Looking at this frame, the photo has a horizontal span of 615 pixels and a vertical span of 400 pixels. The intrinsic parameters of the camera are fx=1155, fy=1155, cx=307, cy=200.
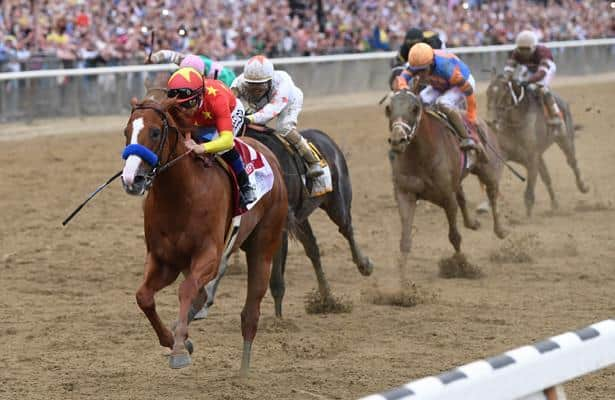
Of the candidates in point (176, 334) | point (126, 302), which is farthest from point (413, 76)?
point (176, 334)

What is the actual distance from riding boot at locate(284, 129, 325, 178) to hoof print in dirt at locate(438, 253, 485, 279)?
211 cm

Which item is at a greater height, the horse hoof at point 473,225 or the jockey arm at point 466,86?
the jockey arm at point 466,86

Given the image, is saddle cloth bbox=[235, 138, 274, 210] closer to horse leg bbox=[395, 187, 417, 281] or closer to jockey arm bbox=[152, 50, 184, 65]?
jockey arm bbox=[152, 50, 184, 65]

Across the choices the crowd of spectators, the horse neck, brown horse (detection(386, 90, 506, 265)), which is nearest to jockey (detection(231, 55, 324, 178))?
brown horse (detection(386, 90, 506, 265))

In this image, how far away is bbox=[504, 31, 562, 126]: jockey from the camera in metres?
14.3

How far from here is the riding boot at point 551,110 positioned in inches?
573

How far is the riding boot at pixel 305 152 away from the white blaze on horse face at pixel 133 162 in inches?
110

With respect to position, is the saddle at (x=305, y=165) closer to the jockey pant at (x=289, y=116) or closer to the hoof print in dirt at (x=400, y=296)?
the jockey pant at (x=289, y=116)

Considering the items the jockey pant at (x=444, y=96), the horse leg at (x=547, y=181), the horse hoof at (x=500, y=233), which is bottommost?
the horse leg at (x=547, y=181)

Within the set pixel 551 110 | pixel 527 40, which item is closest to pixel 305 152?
pixel 527 40

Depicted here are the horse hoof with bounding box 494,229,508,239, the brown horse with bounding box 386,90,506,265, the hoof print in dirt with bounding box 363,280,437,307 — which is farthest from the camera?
the horse hoof with bounding box 494,229,508,239

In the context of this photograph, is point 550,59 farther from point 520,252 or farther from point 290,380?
point 290,380

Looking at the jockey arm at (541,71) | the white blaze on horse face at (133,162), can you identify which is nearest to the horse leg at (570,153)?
the jockey arm at (541,71)

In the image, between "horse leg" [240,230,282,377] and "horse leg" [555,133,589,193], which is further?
"horse leg" [555,133,589,193]
